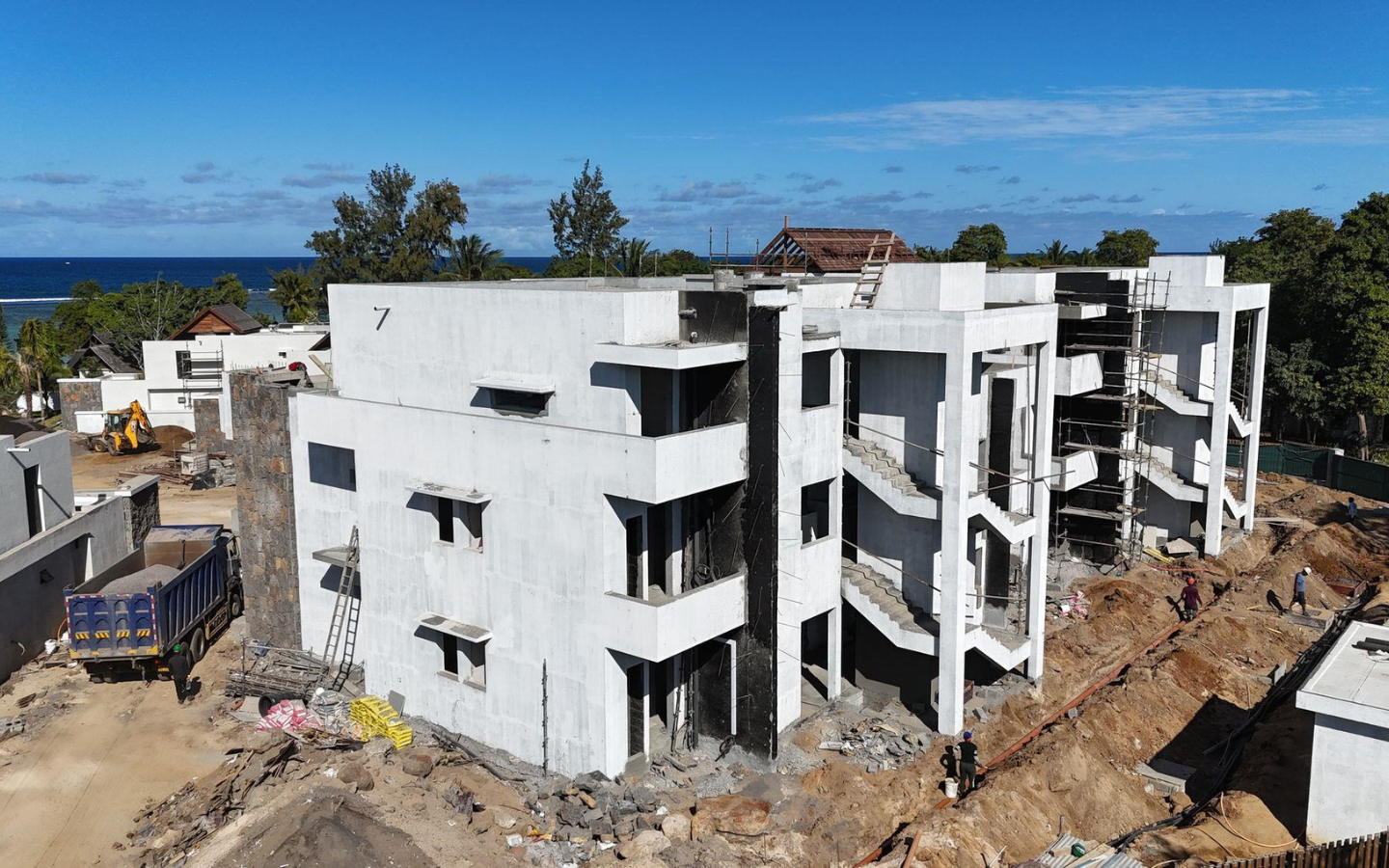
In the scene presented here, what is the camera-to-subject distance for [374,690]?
2398 centimetres

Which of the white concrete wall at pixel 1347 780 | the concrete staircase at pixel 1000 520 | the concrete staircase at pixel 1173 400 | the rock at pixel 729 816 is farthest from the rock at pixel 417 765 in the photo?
the concrete staircase at pixel 1173 400

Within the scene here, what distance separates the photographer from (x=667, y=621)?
18750mm

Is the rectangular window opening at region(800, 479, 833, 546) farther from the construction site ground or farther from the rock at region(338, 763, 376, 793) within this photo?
the rock at region(338, 763, 376, 793)

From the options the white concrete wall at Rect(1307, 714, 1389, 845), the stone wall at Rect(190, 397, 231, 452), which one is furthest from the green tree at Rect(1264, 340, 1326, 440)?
the stone wall at Rect(190, 397, 231, 452)

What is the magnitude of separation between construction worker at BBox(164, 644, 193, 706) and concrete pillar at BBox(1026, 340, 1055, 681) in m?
20.3

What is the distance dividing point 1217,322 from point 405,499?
1080 inches

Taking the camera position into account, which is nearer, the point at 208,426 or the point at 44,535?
the point at 44,535

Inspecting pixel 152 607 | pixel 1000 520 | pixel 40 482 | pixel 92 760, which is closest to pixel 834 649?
pixel 1000 520

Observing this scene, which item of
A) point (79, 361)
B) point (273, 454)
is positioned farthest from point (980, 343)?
point (79, 361)

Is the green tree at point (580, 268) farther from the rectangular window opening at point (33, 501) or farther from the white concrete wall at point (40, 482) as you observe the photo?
the rectangular window opening at point (33, 501)

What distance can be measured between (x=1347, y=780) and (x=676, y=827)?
1202 centimetres

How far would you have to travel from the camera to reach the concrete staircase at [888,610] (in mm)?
22125

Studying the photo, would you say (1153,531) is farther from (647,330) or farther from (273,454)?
(273,454)

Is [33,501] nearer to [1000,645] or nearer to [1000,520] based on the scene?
[1000,520]
